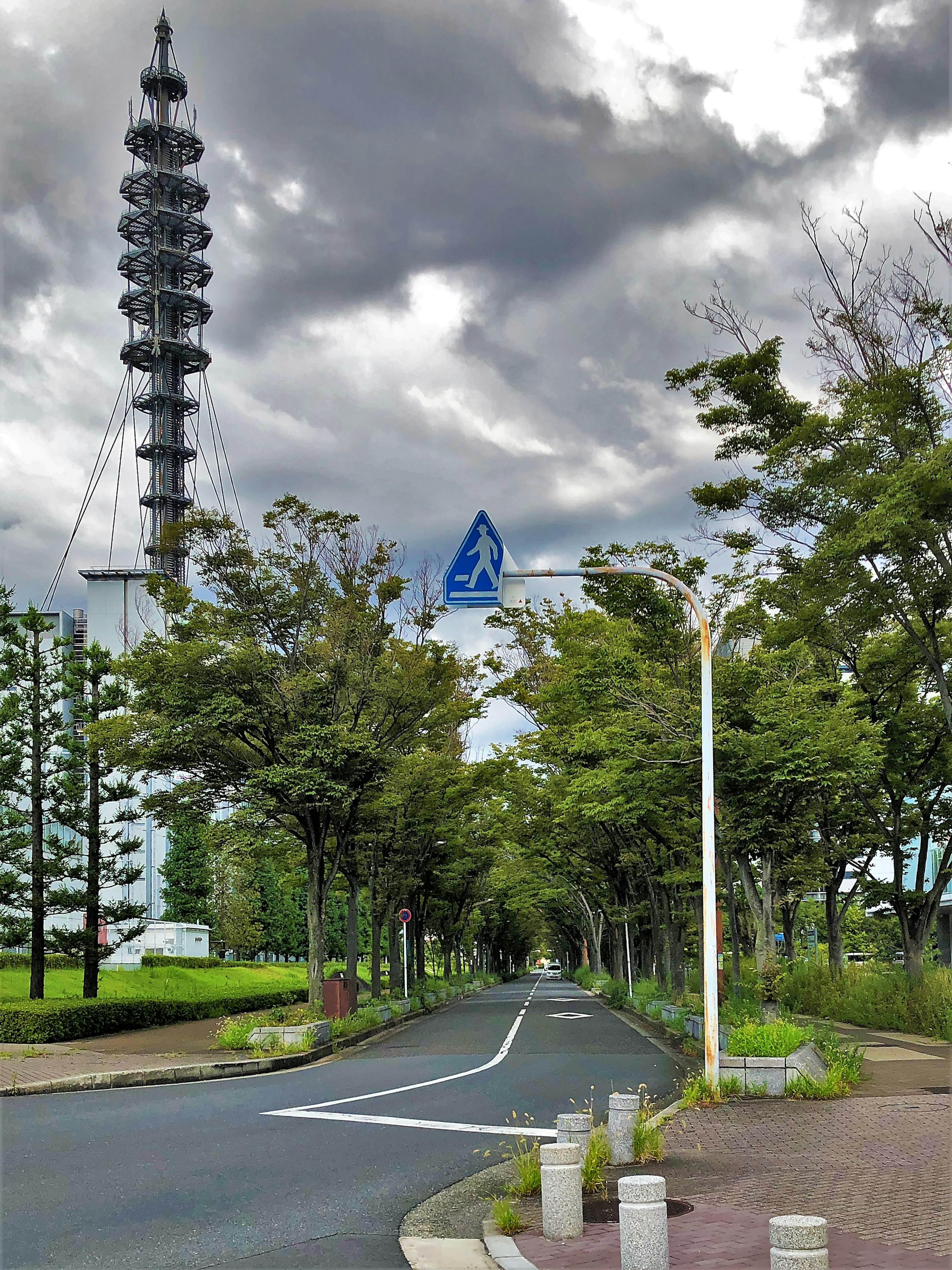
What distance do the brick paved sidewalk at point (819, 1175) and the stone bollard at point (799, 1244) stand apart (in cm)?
106

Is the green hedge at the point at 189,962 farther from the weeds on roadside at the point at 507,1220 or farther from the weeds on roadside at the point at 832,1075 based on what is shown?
the weeds on roadside at the point at 507,1220

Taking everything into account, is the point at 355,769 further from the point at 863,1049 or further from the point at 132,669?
the point at 863,1049

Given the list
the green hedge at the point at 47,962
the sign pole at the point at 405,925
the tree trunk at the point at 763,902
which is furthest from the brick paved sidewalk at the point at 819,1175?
the green hedge at the point at 47,962

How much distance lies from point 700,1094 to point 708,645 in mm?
5454

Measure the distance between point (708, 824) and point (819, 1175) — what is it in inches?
216

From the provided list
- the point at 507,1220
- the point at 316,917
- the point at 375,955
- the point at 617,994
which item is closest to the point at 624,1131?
the point at 507,1220

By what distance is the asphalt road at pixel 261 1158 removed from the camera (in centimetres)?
728

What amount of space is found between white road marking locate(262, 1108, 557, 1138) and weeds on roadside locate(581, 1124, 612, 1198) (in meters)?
2.24

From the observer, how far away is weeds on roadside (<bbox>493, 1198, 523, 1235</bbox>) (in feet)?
24.7

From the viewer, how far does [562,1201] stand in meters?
7.24

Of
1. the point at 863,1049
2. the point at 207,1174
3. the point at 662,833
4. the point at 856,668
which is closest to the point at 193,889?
the point at 662,833

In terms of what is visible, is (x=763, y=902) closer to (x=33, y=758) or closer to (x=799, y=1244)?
(x=799, y=1244)

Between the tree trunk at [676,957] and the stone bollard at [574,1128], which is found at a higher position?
the stone bollard at [574,1128]

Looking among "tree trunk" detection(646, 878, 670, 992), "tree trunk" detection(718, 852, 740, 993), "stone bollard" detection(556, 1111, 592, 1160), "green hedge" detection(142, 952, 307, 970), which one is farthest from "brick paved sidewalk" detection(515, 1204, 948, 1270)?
"green hedge" detection(142, 952, 307, 970)
